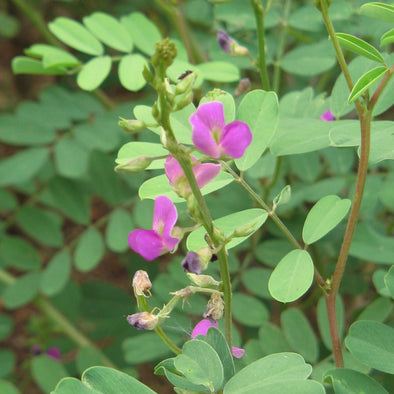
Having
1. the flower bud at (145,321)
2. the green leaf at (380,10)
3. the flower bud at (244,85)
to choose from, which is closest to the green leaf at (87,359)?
the flower bud at (244,85)

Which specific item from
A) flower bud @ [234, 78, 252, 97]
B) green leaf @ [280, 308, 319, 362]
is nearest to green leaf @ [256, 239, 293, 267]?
green leaf @ [280, 308, 319, 362]

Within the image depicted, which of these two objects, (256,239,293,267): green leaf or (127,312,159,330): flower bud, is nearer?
(127,312,159,330): flower bud

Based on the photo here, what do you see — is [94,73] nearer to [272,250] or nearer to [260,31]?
[260,31]

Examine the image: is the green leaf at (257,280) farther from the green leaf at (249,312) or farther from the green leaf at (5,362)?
the green leaf at (5,362)

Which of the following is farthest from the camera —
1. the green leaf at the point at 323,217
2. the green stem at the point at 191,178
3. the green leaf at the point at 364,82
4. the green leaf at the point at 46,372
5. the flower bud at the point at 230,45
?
the green leaf at the point at 46,372

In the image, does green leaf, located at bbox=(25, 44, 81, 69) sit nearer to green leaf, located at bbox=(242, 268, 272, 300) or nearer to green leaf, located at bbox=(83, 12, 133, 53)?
green leaf, located at bbox=(83, 12, 133, 53)

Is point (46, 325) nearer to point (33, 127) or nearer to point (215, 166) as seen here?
point (33, 127)

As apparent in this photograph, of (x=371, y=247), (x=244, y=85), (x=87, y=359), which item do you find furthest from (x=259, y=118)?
(x=87, y=359)
